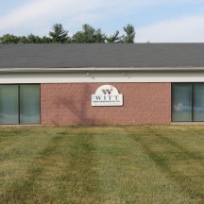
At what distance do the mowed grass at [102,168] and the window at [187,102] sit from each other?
182 inches

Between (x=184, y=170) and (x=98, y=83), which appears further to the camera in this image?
(x=98, y=83)

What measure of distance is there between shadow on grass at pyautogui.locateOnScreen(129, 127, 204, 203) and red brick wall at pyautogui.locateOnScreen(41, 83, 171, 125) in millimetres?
4746

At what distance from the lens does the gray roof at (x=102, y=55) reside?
21.5 metres

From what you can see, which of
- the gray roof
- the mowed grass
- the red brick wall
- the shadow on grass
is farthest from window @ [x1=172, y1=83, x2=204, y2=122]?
the shadow on grass

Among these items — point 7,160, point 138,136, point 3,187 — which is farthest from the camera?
point 138,136

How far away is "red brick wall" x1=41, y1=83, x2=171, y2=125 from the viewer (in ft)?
69.6

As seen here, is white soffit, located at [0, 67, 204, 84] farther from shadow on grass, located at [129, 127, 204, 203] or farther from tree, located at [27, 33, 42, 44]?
tree, located at [27, 33, 42, 44]

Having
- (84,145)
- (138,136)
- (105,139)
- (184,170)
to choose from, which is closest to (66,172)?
(184,170)

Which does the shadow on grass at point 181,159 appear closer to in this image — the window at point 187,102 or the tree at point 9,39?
the window at point 187,102

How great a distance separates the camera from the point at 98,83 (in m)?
21.2

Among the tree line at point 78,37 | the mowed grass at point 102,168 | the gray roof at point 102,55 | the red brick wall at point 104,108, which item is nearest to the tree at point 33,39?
the tree line at point 78,37

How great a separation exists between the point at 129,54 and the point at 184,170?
14510 millimetres

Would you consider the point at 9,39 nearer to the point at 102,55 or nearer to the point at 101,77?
the point at 102,55

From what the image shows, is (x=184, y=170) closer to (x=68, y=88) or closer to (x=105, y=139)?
(x=105, y=139)
